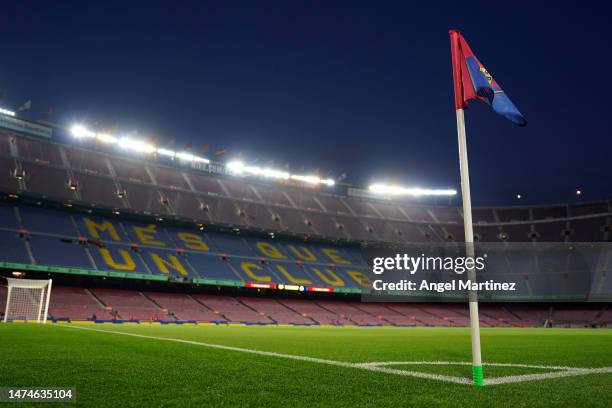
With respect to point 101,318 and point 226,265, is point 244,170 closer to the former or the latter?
point 226,265

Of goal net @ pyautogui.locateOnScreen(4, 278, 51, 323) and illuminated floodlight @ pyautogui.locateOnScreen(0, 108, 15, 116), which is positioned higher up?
illuminated floodlight @ pyautogui.locateOnScreen(0, 108, 15, 116)

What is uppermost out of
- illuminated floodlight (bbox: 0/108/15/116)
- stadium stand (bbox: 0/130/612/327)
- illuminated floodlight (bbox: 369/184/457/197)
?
illuminated floodlight (bbox: 369/184/457/197)

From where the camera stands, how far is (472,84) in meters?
5.21

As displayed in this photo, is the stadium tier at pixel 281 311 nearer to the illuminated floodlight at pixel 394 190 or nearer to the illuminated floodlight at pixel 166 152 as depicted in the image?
the illuminated floodlight at pixel 166 152

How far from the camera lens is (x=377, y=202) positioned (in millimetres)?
65875

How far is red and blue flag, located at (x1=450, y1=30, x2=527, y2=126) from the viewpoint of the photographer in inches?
205

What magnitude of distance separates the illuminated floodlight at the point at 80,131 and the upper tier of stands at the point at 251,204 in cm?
149

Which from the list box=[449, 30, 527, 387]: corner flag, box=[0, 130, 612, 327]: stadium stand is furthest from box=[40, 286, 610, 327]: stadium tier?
box=[449, 30, 527, 387]: corner flag

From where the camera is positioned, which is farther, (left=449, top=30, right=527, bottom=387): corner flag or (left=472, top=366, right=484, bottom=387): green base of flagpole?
(left=449, top=30, right=527, bottom=387): corner flag

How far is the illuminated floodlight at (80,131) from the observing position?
45.8m

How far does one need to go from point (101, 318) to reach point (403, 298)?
1337 inches

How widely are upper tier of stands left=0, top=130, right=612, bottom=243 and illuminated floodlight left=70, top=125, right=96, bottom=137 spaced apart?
4.90ft

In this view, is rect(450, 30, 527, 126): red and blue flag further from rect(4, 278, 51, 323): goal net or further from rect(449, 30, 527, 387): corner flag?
rect(4, 278, 51, 323): goal net

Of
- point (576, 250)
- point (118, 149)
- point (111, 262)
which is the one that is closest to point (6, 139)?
point (118, 149)
